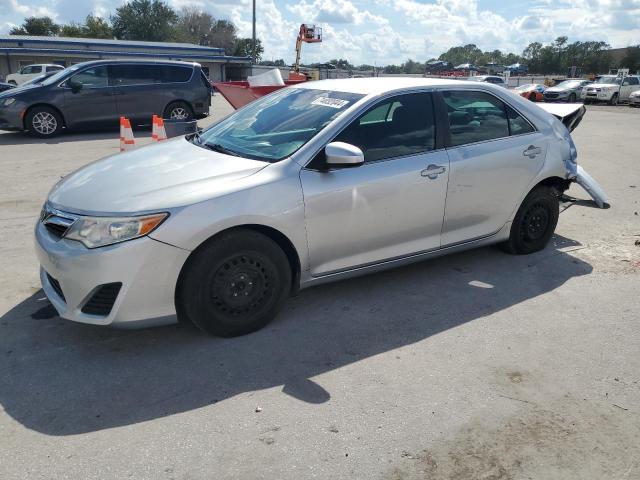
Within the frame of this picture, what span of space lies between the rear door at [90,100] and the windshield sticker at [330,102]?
10086mm

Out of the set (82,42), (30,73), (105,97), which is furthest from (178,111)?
(82,42)

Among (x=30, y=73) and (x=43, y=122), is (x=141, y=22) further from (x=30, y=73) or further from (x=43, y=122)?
(x=43, y=122)

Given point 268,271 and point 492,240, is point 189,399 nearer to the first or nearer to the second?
point 268,271

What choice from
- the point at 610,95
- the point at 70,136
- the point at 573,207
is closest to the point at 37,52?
the point at 70,136

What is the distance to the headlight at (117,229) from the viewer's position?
317 cm

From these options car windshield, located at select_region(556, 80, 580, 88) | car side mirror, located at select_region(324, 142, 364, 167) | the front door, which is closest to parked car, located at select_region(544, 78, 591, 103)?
car windshield, located at select_region(556, 80, 580, 88)

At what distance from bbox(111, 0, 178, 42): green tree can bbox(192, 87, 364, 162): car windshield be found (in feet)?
285

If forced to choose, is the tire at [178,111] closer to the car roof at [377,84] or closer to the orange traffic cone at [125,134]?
the orange traffic cone at [125,134]

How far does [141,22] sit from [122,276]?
9067cm

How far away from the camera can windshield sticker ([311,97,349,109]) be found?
13.5 ft

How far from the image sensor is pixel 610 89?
30.1 m

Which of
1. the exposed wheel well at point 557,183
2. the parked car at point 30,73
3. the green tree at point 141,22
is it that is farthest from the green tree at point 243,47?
the exposed wheel well at point 557,183

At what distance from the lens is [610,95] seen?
30.2 m

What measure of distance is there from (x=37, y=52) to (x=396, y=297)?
4221 centimetres
